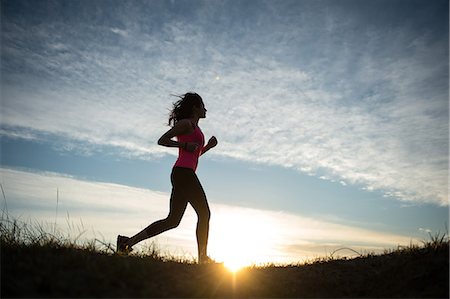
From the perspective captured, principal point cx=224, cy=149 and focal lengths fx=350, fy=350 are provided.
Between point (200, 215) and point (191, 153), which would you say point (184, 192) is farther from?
point (191, 153)

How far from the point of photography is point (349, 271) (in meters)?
5.14

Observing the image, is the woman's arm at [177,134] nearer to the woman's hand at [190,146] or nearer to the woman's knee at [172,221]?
the woman's hand at [190,146]

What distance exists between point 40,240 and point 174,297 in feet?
7.58

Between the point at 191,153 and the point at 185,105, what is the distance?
87 cm

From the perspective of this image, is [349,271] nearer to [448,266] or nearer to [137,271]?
[448,266]

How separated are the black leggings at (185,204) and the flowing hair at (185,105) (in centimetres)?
93

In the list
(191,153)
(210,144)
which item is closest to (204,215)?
(191,153)

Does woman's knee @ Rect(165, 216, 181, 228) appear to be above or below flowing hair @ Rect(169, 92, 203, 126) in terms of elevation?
below

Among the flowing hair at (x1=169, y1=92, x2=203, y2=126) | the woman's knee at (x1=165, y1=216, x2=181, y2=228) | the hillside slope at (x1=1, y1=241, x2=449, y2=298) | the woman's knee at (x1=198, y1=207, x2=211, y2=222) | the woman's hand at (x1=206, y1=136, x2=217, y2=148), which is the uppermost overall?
the flowing hair at (x1=169, y1=92, x2=203, y2=126)

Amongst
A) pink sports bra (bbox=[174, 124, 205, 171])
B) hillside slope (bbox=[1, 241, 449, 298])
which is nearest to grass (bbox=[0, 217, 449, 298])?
hillside slope (bbox=[1, 241, 449, 298])

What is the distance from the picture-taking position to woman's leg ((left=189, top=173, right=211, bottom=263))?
515 centimetres

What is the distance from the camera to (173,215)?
199 inches

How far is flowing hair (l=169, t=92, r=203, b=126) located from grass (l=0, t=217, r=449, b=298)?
2.09 meters

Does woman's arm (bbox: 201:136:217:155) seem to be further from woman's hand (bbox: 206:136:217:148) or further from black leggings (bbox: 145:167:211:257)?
black leggings (bbox: 145:167:211:257)
